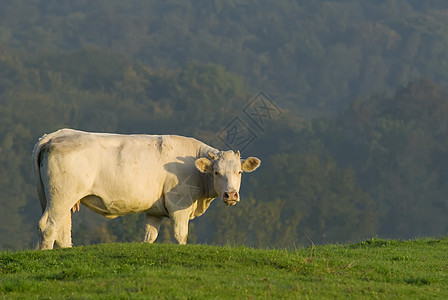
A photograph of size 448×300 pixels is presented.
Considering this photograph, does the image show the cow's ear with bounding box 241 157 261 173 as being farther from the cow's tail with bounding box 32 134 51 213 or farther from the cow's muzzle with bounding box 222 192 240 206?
the cow's tail with bounding box 32 134 51 213

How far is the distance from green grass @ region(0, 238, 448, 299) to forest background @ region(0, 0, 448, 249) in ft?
29.6

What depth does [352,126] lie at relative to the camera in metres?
77.4

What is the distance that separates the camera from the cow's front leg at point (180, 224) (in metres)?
14.3

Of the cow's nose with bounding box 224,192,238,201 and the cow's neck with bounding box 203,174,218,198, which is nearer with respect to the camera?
the cow's nose with bounding box 224,192,238,201

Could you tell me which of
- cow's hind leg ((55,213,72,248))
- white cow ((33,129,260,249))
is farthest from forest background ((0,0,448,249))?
cow's hind leg ((55,213,72,248))

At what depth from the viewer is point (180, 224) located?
14.4 meters

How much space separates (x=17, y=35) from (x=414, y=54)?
179ft

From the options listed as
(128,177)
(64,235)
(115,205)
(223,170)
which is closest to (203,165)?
(223,170)

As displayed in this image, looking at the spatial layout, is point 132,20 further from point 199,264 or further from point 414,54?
point 199,264

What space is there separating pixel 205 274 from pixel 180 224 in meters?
3.26

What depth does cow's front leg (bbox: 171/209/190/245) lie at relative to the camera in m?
14.3

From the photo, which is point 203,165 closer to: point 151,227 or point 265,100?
point 151,227

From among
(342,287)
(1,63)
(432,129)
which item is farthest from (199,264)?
A: (1,63)

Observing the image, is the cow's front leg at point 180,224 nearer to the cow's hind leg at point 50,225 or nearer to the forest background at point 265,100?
the cow's hind leg at point 50,225
